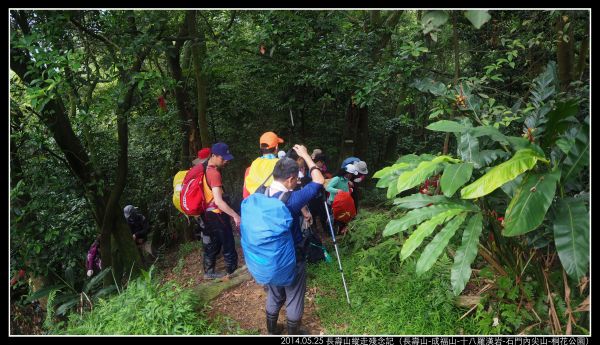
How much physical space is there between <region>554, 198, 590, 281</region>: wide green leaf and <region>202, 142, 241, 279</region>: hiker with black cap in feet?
8.75

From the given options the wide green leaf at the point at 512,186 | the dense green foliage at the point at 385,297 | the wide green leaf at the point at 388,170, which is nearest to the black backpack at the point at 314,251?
the dense green foliage at the point at 385,297

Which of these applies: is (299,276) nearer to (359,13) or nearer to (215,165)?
(215,165)

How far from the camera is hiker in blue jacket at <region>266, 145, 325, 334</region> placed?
2934 mm

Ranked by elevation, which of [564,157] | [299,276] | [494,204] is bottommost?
[299,276]

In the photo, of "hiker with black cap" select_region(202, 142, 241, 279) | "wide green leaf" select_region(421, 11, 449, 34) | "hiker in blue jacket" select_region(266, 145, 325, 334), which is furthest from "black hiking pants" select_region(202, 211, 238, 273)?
"wide green leaf" select_region(421, 11, 449, 34)

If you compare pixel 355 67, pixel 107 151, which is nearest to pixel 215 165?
pixel 355 67

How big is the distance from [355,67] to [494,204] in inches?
85.3

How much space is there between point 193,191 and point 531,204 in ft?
10.00

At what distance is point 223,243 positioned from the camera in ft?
14.9

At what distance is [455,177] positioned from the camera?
2.53 metres

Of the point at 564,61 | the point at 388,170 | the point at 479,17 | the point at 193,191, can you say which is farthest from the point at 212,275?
the point at 564,61

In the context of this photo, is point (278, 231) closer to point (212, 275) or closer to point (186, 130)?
point (212, 275)

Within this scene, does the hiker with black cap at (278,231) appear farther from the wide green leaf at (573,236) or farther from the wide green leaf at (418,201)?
the wide green leaf at (573,236)

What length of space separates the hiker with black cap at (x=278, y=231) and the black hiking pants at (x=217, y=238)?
1.47m
